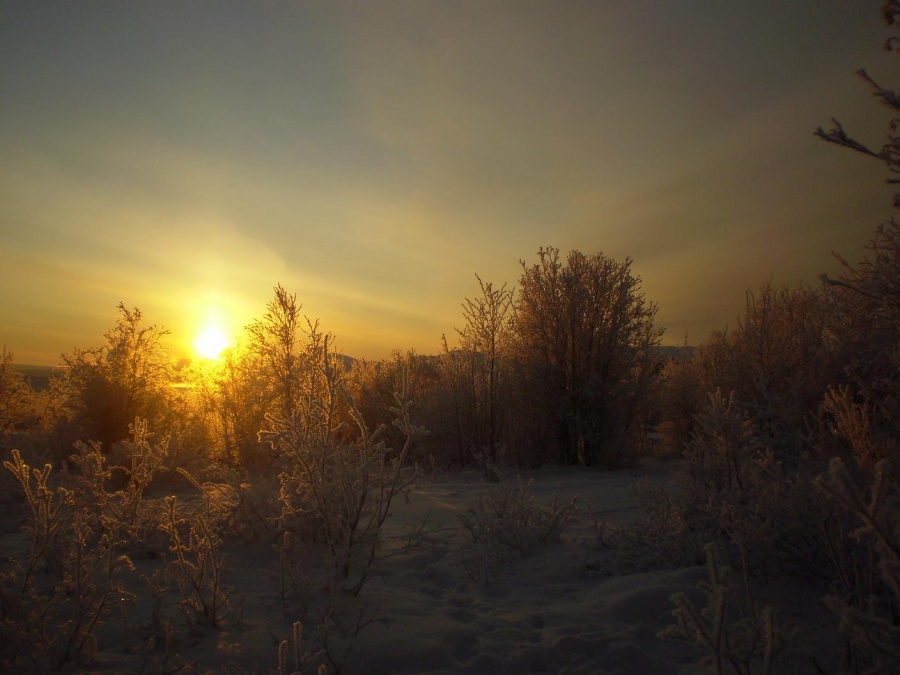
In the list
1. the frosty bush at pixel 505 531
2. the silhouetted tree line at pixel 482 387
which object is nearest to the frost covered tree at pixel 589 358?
the silhouetted tree line at pixel 482 387

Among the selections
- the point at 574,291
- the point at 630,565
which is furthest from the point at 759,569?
the point at 574,291

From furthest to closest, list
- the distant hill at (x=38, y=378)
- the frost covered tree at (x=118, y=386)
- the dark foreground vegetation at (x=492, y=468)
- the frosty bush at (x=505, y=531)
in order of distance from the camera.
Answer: the distant hill at (x=38, y=378), the frost covered tree at (x=118, y=386), the frosty bush at (x=505, y=531), the dark foreground vegetation at (x=492, y=468)

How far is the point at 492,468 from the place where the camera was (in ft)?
15.9

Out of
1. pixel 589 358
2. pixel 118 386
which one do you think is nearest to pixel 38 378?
pixel 118 386

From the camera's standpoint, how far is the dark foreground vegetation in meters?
2.16

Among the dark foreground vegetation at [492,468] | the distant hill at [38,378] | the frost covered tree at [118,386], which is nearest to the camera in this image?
the dark foreground vegetation at [492,468]

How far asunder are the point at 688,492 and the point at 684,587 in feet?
2.37

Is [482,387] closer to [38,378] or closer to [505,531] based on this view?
[505,531]

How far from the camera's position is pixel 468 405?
402 inches

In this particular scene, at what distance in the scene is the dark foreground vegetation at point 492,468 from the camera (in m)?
2.16

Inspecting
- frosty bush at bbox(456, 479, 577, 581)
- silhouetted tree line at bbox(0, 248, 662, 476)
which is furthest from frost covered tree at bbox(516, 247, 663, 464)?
frosty bush at bbox(456, 479, 577, 581)

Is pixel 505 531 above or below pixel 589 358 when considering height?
below

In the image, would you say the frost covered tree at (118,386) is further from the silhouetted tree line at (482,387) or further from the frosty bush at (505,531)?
the frosty bush at (505,531)

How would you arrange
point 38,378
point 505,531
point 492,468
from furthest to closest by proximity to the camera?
point 38,378 < point 492,468 < point 505,531
